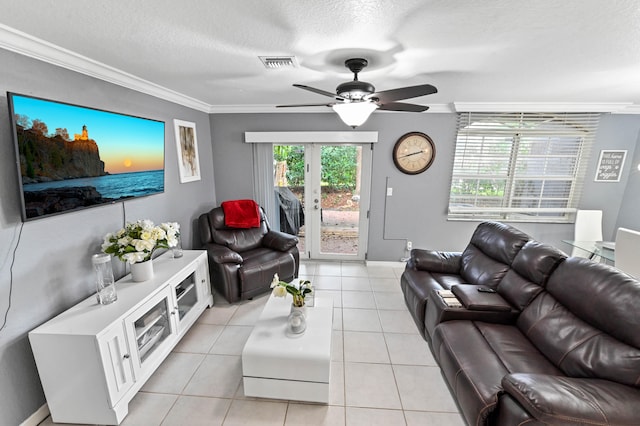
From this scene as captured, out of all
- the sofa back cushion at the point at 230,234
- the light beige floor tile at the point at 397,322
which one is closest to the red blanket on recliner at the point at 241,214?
the sofa back cushion at the point at 230,234

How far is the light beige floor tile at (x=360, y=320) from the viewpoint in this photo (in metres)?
2.62

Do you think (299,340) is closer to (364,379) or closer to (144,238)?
(364,379)

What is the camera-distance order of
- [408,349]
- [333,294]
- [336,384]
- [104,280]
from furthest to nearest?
[333,294], [408,349], [336,384], [104,280]

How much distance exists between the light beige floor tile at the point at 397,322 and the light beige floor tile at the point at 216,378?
1.41 m

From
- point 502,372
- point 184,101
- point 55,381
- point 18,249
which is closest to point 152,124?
point 184,101

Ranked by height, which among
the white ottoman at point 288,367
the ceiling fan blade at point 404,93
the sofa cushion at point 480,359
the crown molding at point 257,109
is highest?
the crown molding at point 257,109

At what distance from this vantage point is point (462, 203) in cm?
386

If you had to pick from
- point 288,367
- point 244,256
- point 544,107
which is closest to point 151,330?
point 288,367

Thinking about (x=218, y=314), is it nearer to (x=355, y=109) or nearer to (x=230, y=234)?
(x=230, y=234)

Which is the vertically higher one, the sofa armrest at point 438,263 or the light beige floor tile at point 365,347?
the sofa armrest at point 438,263

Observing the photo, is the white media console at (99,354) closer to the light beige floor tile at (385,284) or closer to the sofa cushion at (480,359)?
the sofa cushion at (480,359)

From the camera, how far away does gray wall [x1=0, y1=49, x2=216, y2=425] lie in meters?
1.50

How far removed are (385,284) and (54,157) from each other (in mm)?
3404

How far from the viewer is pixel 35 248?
1.65 m
